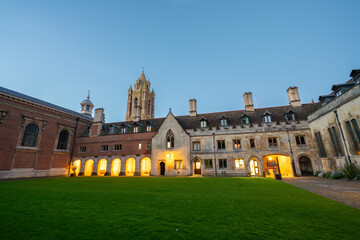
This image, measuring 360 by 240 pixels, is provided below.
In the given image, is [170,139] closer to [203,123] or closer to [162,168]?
[162,168]

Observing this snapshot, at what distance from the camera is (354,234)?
3.57 metres

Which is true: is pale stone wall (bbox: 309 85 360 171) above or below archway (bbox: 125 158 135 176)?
above

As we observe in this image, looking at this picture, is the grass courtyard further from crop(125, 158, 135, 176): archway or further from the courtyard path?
crop(125, 158, 135, 176): archway

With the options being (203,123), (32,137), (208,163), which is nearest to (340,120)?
(208,163)

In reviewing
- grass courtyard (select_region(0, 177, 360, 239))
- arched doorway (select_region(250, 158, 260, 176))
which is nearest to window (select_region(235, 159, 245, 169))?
arched doorway (select_region(250, 158, 260, 176))

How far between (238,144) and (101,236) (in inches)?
1053

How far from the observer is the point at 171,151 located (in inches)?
1149

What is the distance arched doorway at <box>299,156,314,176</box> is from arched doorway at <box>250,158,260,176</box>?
19.7ft

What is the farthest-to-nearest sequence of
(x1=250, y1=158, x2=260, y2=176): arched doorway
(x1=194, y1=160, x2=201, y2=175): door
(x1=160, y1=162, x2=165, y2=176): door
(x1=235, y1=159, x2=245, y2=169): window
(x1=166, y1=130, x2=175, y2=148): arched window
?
(x1=166, y1=130, x2=175, y2=148): arched window
(x1=160, y1=162, x2=165, y2=176): door
(x1=194, y1=160, x2=201, y2=175): door
(x1=250, y1=158, x2=260, y2=176): arched doorway
(x1=235, y1=159, x2=245, y2=169): window

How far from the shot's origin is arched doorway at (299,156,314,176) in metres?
24.1

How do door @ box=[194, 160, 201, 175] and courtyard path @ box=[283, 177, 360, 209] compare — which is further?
door @ box=[194, 160, 201, 175]

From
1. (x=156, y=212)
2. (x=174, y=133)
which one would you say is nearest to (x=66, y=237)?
(x=156, y=212)

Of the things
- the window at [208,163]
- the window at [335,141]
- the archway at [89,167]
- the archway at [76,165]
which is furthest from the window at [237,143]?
the archway at [76,165]

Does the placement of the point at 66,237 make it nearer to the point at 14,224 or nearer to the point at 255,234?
the point at 14,224
